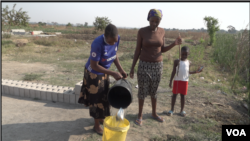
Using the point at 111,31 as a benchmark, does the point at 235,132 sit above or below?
below

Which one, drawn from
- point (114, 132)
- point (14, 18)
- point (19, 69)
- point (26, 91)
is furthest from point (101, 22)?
point (114, 132)

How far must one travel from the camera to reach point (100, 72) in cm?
236

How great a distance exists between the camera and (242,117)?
3.50 m

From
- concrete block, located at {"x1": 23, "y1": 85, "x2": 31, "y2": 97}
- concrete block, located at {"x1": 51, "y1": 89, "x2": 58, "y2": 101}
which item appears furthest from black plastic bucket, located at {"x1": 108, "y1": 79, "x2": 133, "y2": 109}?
concrete block, located at {"x1": 23, "y1": 85, "x2": 31, "y2": 97}

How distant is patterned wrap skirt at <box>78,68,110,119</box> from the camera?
2475 mm

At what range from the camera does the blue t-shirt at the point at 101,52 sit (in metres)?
2.23

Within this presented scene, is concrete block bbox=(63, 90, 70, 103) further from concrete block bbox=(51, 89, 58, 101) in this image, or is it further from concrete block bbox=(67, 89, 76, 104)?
concrete block bbox=(51, 89, 58, 101)

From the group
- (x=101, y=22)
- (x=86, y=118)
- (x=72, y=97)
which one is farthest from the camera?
(x=101, y=22)

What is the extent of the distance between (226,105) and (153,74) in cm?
225

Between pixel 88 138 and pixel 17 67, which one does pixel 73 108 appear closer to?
pixel 88 138

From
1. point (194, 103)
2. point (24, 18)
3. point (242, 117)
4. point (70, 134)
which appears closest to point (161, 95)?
point (194, 103)

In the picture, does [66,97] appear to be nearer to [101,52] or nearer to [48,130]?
[48,130]

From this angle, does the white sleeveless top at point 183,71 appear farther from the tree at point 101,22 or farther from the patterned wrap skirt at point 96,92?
the tree at point 101,22

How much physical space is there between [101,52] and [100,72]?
26cm
